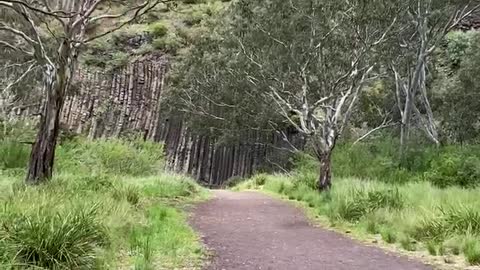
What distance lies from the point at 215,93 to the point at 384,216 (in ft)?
68.3

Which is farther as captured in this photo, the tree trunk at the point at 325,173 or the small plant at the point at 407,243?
the tree trunk at the point at 325,173

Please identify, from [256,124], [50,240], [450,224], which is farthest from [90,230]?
[256,124]

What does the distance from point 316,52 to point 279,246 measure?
1184cm

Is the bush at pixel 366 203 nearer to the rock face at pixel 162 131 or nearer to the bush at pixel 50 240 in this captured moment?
the bush at pixel 50 240

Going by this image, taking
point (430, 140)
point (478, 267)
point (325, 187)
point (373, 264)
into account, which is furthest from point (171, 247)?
point (430, 140)

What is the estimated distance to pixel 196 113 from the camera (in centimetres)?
3100

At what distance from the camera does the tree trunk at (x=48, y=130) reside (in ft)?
38.7

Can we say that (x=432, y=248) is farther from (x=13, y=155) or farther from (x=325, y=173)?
(x=13, y=155)

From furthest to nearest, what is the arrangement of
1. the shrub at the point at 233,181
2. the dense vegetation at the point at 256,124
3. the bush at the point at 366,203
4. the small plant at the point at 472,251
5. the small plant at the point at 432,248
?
1. the shrub at the point at 233,181
2. the bush at the point at 366,203
3. the small plant at the point at 432,248
4. the dense vegetation at the point at 256,124
5. the small plant at the point at 472,251

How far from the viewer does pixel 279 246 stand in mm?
8344

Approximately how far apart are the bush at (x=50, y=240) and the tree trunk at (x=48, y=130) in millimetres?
5837

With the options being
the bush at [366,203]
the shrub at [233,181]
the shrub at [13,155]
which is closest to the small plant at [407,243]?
the bush at [366,203]

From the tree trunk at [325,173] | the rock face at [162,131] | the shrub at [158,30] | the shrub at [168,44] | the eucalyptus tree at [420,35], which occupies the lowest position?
the tree trunk at [325,173]

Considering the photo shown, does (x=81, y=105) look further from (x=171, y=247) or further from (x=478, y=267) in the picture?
(x=478, y=267)
